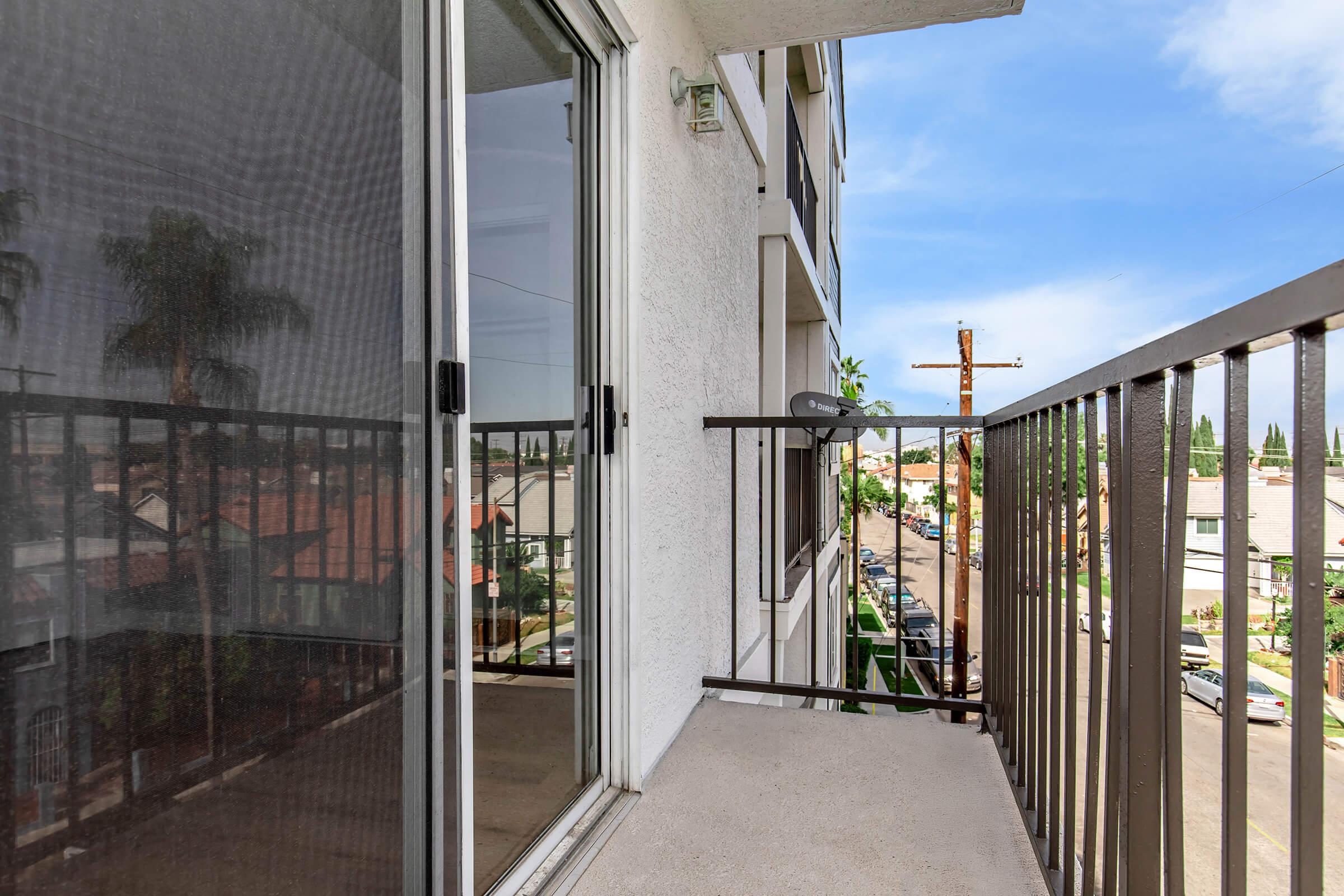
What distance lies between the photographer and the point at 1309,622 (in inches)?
21.4

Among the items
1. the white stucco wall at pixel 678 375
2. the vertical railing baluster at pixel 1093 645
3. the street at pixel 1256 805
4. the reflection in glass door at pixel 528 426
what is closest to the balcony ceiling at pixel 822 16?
the white stucco wall at pixel 678 375

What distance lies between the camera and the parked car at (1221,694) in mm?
606

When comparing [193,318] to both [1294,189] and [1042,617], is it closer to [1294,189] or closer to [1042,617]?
[1042,617]

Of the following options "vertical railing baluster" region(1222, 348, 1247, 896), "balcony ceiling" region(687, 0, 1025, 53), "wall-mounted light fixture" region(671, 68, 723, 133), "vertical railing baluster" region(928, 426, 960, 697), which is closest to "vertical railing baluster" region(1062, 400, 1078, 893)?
"vertical railing baluster" region(1222, 348, 1247, 896)

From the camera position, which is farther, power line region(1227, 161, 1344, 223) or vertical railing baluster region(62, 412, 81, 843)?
power line region(1227, 161, 1344, 223)

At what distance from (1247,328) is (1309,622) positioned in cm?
26

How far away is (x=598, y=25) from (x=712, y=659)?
7.25ft

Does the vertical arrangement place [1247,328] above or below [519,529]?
above

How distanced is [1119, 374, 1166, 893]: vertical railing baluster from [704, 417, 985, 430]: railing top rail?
1.39 metres

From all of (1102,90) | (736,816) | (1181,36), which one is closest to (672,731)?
(736,816)

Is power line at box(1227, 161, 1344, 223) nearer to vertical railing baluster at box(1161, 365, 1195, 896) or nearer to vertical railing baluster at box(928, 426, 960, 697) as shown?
vertical railing baluster at box(928, 426, 960, 697)

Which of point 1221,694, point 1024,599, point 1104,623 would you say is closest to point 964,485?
point 1024,599

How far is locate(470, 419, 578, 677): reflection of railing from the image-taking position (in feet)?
4.14

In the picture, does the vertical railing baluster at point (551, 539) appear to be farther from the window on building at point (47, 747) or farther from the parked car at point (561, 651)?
the window on building at point (47, 747)
